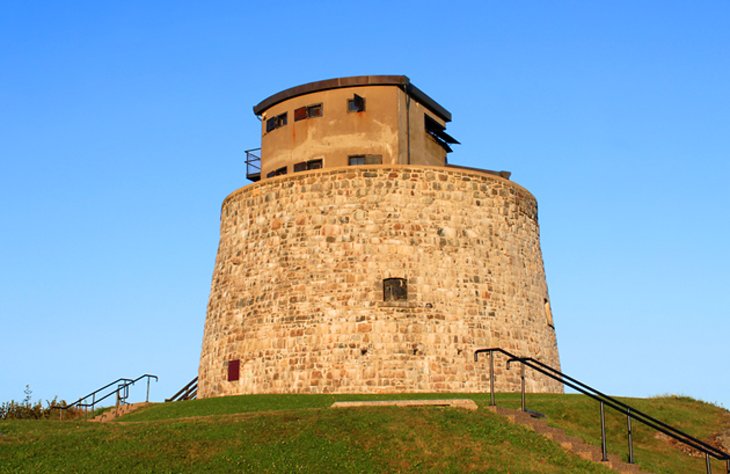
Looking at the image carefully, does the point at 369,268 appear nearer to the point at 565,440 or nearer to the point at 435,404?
the point at 435,404

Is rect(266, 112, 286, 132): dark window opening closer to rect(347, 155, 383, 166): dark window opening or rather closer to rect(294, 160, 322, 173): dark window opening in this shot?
rect(294, 160, 322, 173): dark window opening

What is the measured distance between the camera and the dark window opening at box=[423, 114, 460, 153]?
131 feet

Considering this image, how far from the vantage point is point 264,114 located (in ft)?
133

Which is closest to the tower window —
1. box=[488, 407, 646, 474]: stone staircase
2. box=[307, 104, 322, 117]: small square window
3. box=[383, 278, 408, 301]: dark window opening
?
box=[383, 278, 408, 301]: dark window opening

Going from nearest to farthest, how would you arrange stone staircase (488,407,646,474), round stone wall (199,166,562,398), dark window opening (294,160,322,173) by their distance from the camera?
stone staircase (488,407,646,474) → round stone wall (199,166,562,398) → dark window opening (294,160,322,173)

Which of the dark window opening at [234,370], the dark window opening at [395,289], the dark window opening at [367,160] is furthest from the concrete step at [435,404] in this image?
the dark window opening at [367,160]

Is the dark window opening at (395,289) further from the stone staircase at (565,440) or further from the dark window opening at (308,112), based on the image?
the stone staircase at (565,440)

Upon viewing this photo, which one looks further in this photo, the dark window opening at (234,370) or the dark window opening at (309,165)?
the dark window opening at (309,165)

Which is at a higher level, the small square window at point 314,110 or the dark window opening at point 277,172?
the small square window at point 314,110

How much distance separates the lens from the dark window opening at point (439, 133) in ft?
131

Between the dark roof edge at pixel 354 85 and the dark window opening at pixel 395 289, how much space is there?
29.3 feet

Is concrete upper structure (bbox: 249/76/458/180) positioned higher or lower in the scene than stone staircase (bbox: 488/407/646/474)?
higher

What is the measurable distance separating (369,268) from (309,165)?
6427 millimetres

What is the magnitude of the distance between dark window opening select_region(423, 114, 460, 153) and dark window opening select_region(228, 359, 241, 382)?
13.3 meters
